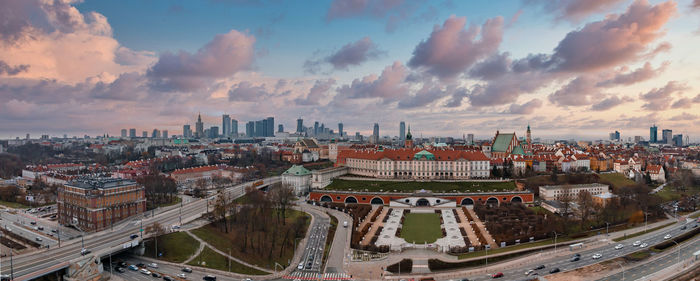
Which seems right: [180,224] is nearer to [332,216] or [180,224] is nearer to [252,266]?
[252,266]

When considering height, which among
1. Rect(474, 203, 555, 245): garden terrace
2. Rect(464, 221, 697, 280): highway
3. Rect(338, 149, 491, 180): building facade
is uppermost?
Rect(338, 149, 491, 180): building facade

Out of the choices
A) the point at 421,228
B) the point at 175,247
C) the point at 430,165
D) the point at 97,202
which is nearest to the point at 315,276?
the point at 175,247

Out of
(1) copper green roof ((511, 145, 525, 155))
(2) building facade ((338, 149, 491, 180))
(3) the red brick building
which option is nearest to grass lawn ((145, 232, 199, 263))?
(3) the red brick building

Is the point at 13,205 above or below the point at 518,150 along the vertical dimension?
below

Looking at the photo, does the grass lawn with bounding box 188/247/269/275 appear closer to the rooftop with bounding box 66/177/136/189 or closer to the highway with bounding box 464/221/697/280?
the rooftop with bounding box 66/177/136/189

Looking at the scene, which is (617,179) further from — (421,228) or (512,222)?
(421,228)

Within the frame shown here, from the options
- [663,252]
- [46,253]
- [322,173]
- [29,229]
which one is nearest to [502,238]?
[663,252]
